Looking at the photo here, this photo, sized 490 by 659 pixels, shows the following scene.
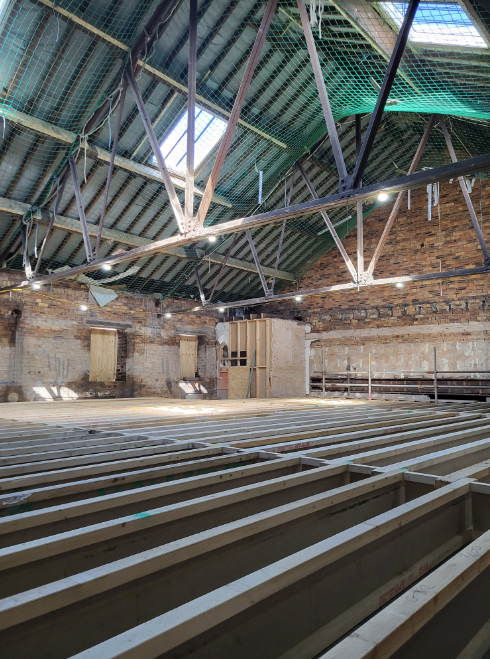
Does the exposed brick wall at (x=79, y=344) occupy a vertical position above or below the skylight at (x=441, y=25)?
below

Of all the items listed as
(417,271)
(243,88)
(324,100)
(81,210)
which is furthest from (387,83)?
(417,271)

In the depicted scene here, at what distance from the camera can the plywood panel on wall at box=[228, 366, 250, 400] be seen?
46.5ft

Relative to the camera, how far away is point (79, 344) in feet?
41.0

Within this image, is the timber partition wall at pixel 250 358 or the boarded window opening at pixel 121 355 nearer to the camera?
the boarded window opening at pixel 121 355

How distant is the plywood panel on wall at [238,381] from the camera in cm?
1417

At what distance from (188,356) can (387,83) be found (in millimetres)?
12048

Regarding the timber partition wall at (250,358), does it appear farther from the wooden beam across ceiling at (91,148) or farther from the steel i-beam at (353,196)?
the steel i-beam at (353,196)

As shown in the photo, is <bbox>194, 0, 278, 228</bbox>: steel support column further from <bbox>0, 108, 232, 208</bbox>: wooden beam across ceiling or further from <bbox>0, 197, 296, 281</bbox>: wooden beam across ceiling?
<bbox>0, 108, 232, 208</bbox>: wooden beam across ceiling

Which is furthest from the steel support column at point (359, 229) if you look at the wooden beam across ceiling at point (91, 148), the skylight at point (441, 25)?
the wooden beam across ceiling at point (91, 148)

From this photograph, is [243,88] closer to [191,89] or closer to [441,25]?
[191,89]

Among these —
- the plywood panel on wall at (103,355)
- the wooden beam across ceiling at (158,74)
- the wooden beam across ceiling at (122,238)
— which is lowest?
the plywood panel on wall at (103,355)

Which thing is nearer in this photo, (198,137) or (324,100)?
(324,100)

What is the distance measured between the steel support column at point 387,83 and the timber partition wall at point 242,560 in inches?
119

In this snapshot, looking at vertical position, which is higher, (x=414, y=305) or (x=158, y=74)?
(x=158, y=74)
